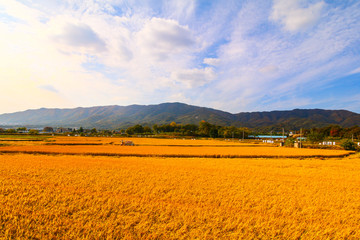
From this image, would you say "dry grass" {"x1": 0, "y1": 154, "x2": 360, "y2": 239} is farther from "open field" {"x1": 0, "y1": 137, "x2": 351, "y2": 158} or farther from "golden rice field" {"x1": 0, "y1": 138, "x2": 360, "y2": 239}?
"open field" {"x1": 0, "y1": 137, "x2": 351, "y2": 158}

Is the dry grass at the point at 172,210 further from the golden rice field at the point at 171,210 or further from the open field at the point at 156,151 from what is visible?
the open field at the point at 156,151

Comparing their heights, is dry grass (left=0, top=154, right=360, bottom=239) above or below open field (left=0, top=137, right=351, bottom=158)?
above

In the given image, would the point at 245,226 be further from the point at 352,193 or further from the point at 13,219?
the point at 352,193

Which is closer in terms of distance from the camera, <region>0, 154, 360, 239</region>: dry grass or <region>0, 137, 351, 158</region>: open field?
<region>0, 154, 360, 239</region>: dry grass

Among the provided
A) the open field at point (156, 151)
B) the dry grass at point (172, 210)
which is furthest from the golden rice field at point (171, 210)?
the open field at point (156, 151)

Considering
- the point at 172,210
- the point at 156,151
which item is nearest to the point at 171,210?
the point at 172,210

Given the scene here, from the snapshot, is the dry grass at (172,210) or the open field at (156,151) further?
the open field at (156,151)

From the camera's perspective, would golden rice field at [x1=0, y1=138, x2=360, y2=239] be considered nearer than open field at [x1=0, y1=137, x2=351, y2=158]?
Yes

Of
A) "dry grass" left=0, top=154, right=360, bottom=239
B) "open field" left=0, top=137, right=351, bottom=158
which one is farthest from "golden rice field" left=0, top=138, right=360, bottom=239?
"open field" left=0, top=137, right=351, bottom=158

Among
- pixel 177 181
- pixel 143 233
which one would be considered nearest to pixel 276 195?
pixel 177 181

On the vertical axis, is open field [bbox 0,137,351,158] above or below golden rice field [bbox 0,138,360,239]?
below

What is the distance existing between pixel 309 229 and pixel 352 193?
347 inches

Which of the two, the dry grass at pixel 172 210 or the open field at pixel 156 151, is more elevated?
the dry grass at pixel 172 210

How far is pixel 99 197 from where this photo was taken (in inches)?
398
